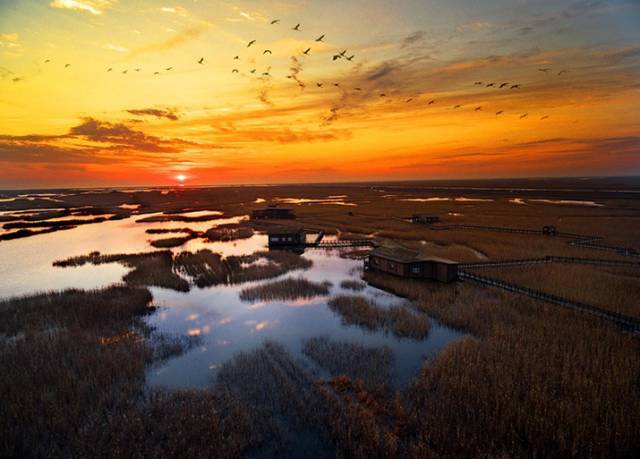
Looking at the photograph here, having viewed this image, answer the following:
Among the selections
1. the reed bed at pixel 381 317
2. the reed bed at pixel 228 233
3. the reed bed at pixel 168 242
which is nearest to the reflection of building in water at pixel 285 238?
the reed bed at pixel 228 233

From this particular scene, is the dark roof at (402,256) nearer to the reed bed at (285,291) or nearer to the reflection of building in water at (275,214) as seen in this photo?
the reed bed at (285,291)

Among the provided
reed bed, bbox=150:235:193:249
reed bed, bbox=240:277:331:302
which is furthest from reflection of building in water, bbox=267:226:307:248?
reed bed, bbox=240:277:331:302

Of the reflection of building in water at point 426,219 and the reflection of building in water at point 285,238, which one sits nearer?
the reflection of building in water at point 285,238

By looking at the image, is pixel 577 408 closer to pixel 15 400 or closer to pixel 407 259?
pixel 407 259

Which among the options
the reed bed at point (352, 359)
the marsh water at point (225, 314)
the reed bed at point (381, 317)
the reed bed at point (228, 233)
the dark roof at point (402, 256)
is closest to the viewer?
the reed bed at point (352, 359)

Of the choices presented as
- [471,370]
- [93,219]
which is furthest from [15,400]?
[93,219]
